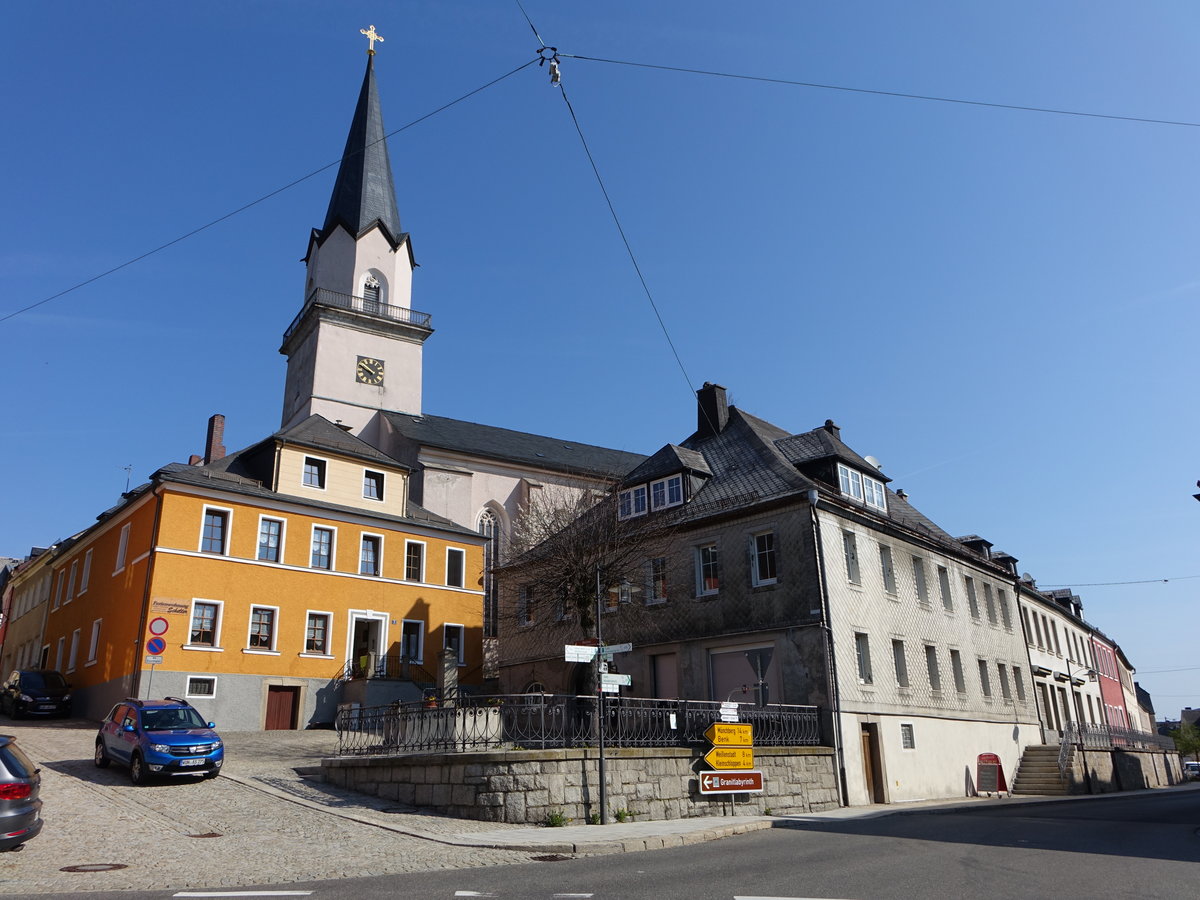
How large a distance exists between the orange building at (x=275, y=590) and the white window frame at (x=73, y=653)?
125 millimetres

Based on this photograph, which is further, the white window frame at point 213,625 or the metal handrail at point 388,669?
the metal handrail at point 388,669

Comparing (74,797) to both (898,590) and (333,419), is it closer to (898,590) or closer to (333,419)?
(898,590)

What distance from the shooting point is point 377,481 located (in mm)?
34594

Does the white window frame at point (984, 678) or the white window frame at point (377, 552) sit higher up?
the white window frame at point (377, 552)

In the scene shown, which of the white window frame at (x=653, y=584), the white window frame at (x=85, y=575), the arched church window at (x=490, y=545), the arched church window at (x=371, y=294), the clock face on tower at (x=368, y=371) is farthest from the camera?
the arched church window at (x=371, y=294)

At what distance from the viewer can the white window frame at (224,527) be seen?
28.7 meters

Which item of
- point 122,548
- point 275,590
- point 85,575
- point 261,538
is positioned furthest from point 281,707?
point 85,575

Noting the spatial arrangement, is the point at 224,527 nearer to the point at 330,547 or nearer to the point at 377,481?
the point at 330,547

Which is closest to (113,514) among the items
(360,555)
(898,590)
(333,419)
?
(360,555)

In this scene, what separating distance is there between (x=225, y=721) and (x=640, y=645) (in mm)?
12619

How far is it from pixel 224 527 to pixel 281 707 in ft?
19.6

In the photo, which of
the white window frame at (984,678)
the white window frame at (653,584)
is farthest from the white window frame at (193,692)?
the white window frame at (984,678)

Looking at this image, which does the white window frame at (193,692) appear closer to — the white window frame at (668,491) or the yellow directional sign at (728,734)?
the white window frame at (668,491)

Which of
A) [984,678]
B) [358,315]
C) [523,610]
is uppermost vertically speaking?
[358,315]
